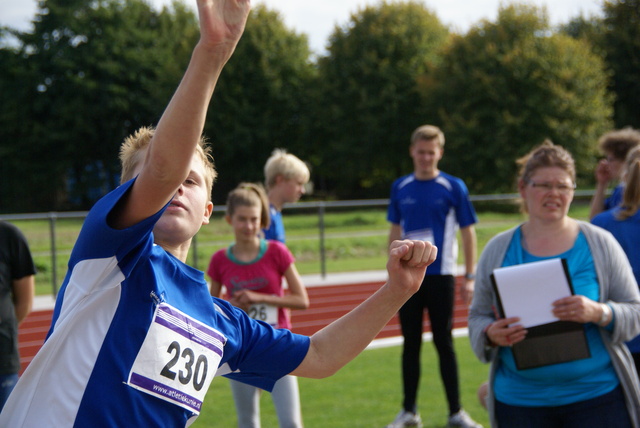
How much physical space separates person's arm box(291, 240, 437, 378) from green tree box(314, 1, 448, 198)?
122ft

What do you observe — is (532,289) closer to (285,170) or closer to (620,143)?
(620,143)

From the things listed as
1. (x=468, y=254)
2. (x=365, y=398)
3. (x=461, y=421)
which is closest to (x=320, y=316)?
(x=365, y=398)

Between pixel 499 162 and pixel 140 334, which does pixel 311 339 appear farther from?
pixel 499 162

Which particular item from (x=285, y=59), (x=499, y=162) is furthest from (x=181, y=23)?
(x=499, y=162)

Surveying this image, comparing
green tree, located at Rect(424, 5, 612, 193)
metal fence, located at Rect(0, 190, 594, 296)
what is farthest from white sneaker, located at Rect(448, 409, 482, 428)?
green tree, located at Rect(424, 5, 612, 193)

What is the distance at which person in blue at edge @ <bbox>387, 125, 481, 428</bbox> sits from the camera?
5645mm

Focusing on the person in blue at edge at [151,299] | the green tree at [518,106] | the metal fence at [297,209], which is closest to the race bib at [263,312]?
the person in blue at edge at [151,299]

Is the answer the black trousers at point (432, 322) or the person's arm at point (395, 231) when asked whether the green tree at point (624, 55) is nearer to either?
the person's arm at point (395, 231)

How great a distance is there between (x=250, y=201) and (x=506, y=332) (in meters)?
1.91

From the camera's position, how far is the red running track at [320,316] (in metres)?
9.54

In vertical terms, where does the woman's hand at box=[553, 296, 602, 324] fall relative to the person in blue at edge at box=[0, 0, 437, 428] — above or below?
below

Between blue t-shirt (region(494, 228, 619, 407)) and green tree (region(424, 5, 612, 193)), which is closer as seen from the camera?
blue t-shirt (region(494, 228, 619, 407))

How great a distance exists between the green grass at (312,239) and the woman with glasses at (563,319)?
35.1 feet

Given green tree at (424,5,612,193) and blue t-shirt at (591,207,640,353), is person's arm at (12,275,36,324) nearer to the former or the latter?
blue t-shirt at (591,207,640,353)
